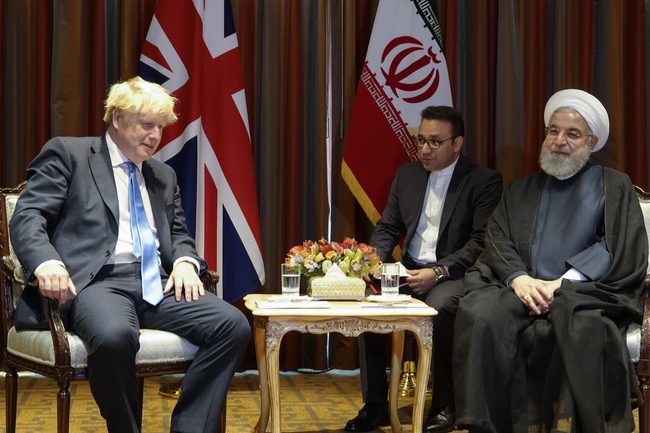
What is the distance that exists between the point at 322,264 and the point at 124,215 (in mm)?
963

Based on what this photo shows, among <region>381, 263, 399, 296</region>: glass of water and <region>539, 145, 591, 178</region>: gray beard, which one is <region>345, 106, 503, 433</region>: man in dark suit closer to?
<region>381, 263, 399, 296</region>: glass of water

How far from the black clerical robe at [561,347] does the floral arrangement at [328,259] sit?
1.70ft

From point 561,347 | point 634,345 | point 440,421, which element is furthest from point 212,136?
point 634,345

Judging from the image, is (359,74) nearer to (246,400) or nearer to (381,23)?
(381,23)

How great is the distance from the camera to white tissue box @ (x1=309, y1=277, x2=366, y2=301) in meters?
3.59

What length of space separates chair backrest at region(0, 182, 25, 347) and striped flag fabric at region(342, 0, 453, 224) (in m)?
2.22

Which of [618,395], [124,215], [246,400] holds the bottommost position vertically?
[246,400]

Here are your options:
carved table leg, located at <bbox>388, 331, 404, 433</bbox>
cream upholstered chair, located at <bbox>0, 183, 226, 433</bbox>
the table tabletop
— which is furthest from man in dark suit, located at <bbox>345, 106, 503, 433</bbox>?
cream upholstered chair, located at <bbox>0, 183, 226, 433</bbox>

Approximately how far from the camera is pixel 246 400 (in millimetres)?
4543

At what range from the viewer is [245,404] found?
175 inches

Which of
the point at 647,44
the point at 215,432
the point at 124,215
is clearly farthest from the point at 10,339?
the point at 647,44

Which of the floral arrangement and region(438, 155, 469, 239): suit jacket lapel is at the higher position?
region(438, 155, 469, 239): suit jacket lapel

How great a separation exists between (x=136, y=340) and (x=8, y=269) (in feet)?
2.38

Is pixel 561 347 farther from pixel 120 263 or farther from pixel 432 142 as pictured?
pixel 120 263
